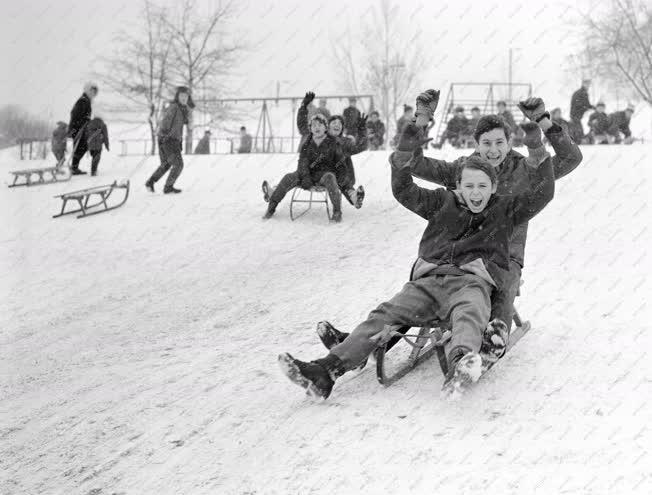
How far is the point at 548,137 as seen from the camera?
390 centimetres

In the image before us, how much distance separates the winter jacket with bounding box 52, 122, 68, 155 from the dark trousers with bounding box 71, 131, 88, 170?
2.48 meters

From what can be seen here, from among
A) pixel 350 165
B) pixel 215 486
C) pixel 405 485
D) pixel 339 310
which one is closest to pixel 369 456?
pixel 405 485

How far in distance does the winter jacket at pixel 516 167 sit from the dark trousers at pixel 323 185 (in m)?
4.50

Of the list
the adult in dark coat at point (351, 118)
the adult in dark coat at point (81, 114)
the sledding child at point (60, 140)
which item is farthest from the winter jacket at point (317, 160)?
the sledding child at point (60, 140)

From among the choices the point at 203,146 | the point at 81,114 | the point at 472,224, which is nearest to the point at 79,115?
the point at 81,114

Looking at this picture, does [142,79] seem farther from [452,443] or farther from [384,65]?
[452,443]

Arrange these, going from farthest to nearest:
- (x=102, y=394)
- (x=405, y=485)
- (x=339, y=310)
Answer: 1. (x=339, y=310)
2. (x=102, y=394)
3. (x=405, y=485)

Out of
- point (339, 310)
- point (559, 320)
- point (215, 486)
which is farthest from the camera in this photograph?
point (339, 310)

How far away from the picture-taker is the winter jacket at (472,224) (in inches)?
150

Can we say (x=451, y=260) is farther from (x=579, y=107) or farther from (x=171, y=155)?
(x=579, y=107)

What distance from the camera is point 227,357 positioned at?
4789mm

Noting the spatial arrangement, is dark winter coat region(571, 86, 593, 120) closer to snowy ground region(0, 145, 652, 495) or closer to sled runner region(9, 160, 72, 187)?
snowy ground region(0, 145, 652, 495)

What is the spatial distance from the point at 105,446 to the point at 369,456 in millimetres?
1416

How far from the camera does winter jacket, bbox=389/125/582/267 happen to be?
3924mm
